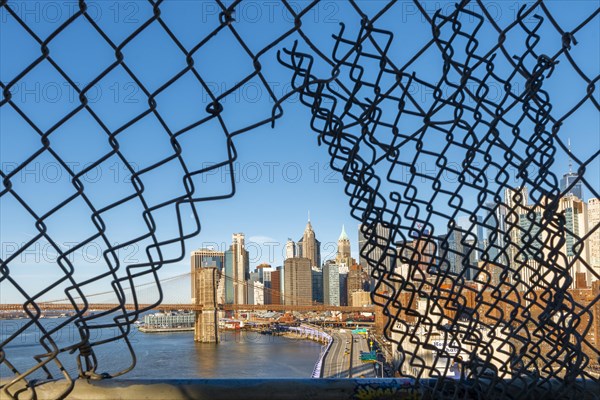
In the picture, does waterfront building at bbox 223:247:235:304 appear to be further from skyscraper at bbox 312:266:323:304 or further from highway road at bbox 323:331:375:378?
highway road at bbox 323:331:375:378

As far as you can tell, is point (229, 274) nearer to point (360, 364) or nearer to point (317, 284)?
point (317, 284)

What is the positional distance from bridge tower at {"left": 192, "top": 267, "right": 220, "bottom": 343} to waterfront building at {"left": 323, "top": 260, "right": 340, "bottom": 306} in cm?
1339

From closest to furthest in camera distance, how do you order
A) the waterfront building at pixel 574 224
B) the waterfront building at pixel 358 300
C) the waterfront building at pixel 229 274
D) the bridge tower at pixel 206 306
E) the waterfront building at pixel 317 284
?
1. the waterfront building at pixel 574 224
2. the bridge tower at pixel 206 306
3. the waterfront building at pixel 358 300
4. the waterfront building at pixel 229 274
5. the waterfront building at pixel 317 284

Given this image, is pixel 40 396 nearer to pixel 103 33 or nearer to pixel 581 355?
pixel 103 33

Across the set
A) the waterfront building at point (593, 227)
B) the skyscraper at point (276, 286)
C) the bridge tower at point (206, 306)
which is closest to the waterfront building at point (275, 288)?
the skyscraper at point (276, 286)

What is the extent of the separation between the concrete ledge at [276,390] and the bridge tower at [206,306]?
33274 millimetres

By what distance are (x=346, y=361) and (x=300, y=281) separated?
23.2 meters

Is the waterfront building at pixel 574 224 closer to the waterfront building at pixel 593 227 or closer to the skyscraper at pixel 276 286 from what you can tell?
the waterfront building at pixel 593 227

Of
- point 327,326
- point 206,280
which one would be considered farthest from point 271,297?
point 206,280

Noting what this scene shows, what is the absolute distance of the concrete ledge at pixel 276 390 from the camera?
698 millimetres

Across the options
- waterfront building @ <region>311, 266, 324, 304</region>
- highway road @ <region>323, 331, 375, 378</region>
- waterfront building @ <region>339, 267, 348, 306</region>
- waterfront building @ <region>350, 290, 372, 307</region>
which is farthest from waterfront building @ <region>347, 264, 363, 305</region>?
waterfront building @ <region>311, 266, 324, 304</region>

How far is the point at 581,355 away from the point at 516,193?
28 cm

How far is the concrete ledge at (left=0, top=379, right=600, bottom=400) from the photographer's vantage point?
2.29 feet

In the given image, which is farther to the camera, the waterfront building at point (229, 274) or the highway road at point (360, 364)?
the waterfront building at point (229, 274)
